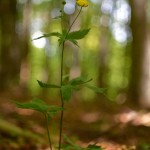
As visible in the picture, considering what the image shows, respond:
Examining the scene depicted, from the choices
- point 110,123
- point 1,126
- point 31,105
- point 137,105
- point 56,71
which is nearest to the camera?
point 31,105

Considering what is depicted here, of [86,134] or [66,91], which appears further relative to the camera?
[86,134]

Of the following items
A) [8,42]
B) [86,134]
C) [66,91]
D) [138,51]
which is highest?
[8,42]

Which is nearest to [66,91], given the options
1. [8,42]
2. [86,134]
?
[86,134]

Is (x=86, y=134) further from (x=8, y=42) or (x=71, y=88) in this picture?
(x=8, y=42)

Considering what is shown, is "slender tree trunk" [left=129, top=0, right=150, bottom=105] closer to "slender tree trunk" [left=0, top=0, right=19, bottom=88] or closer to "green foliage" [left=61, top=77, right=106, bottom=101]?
"slender tree trunk" [left=0, top=0, right=19, bottom=88]

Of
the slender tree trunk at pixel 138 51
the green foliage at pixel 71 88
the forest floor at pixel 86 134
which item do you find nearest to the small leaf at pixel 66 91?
the green foliage at pixel 71 88

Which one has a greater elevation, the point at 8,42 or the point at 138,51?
the point at 8,42

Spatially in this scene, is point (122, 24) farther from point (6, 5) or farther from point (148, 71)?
point (148, 71)

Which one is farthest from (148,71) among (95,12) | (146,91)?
(95,12)

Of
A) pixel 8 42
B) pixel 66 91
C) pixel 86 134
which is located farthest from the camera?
pixel 8 42
